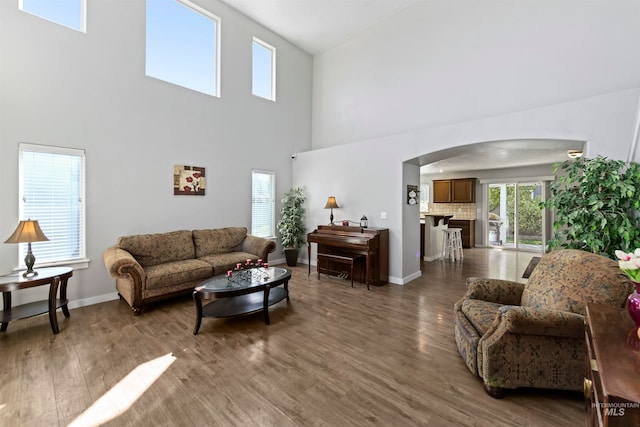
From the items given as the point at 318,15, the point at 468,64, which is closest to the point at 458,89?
the point at 468,64

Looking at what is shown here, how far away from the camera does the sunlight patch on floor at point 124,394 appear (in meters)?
1.80

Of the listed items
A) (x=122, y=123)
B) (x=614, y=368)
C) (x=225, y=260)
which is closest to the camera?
(x=614, y=368)

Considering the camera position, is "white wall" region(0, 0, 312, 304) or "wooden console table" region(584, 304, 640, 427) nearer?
"wooden console table" region(584, 304, 640, 427)

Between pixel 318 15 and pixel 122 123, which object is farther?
pixel 318 15

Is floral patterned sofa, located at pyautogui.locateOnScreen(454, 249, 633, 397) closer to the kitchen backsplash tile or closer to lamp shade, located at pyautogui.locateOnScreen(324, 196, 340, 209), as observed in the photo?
lamp shade, located at pyautogui.locateOnScreen(324, 196, 340, 209)

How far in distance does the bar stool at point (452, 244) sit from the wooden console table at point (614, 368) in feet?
18.8

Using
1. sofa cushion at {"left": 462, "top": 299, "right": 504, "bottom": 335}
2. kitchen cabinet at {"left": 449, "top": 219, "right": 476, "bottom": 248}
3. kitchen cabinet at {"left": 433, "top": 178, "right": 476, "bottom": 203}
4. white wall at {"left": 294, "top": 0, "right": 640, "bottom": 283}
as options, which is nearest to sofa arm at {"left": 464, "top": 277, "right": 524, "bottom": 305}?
sofa cushion at {"left": 462, "top": 299, "right": 504, "bottom": 335}

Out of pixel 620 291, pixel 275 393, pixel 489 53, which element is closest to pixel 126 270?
pixel 275 393

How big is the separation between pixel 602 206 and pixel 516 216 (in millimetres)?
6637

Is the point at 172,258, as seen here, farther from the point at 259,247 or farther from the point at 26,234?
the point at 26,234

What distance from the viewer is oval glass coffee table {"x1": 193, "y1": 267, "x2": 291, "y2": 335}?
9.84 feet

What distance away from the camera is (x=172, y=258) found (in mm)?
4328

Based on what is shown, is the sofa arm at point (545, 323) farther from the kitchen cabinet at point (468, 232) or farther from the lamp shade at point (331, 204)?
the kitchen cabinet at point (468, 232)

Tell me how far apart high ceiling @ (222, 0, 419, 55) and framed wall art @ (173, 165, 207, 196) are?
342cm
